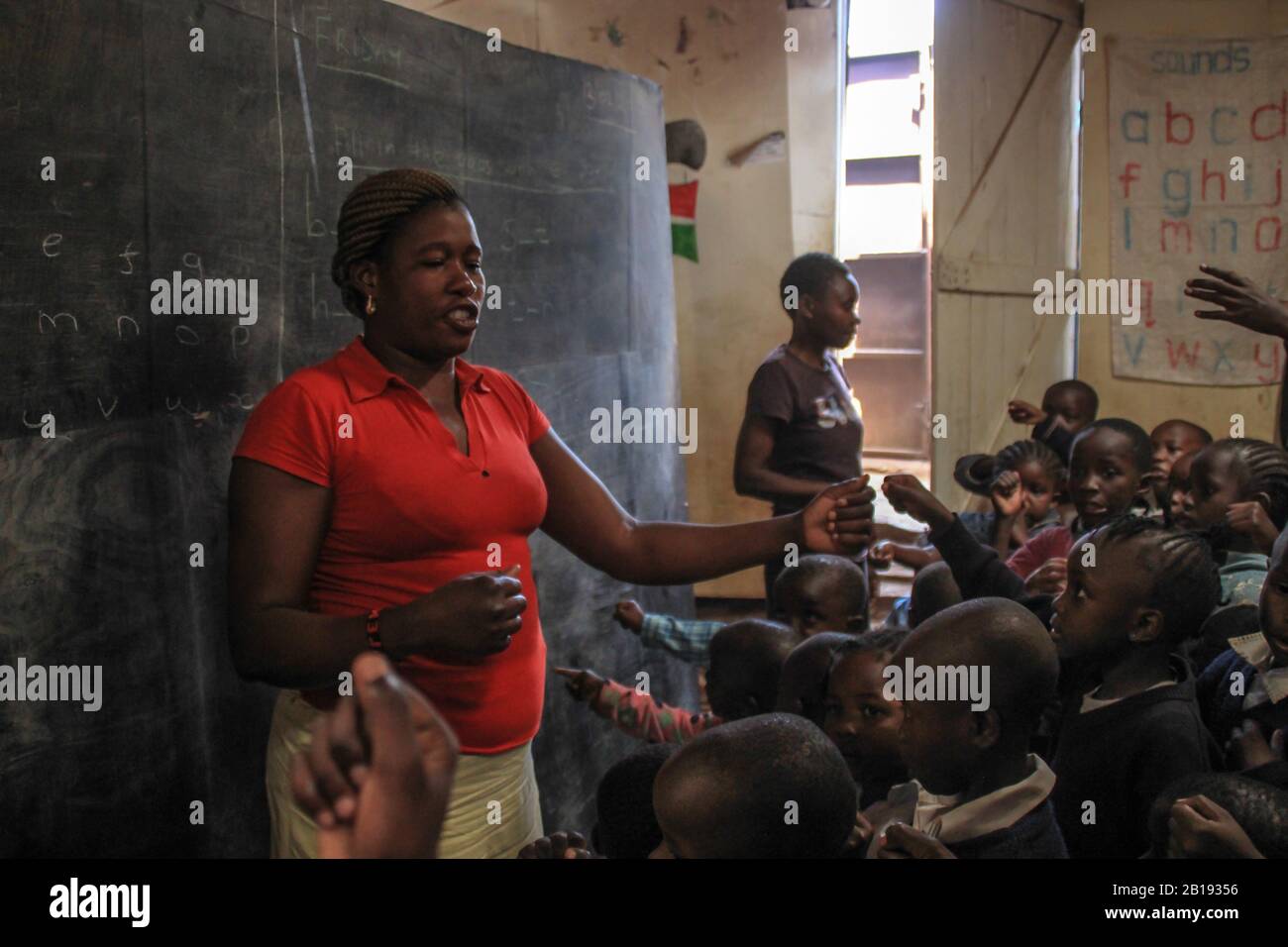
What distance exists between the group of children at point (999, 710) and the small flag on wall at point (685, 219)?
331cm

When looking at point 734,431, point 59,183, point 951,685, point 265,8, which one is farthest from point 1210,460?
point 734,431

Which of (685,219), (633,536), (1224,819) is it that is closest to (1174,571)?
(1224,819)

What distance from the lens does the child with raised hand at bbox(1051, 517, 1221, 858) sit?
200 cm

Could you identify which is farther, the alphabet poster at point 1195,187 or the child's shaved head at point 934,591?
the alphabet poster at point 1195,187

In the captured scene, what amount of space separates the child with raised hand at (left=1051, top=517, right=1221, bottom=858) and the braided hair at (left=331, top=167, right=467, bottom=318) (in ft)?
4.47

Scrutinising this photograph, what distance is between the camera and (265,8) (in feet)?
7.89

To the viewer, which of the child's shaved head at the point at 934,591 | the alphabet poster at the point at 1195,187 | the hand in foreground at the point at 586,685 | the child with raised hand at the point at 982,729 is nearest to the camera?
the child with raised hand at the point at 982,729

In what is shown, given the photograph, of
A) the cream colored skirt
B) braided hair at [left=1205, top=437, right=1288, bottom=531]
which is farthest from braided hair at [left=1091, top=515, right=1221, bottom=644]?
the cream colored skirt

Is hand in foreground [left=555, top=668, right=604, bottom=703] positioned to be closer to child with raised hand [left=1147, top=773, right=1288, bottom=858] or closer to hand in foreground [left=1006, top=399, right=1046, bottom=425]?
child with raised hand [left=1147, top=773, right=1288, bottom=858]

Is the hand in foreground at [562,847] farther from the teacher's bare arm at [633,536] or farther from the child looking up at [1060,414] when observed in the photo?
the child looking up at [1060,414]

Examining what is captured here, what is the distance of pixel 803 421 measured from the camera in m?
3.78

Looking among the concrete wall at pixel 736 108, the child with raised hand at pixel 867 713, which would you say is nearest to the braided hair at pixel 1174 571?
the child with raised hand at pixel 867 713

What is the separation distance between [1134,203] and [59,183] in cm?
488

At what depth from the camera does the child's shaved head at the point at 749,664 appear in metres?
2.69
